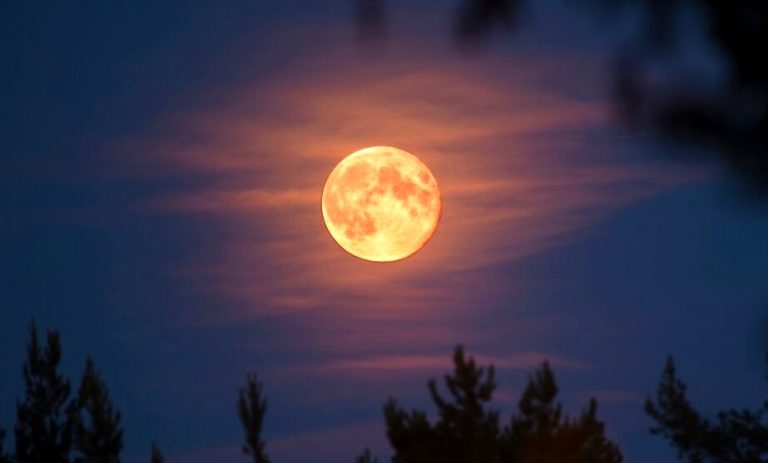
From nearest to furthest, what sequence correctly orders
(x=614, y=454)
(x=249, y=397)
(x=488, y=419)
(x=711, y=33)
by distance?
(x=711, y=33) < (x=249, y=397) < (x=488, y=419) < (x=614, y=454)

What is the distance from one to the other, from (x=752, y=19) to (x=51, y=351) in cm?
2754

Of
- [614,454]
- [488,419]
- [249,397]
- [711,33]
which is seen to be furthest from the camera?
[614,454]

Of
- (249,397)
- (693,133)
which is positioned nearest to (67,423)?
(249,397)

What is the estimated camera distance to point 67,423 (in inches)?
1169

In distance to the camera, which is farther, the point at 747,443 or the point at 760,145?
the point at 747,443

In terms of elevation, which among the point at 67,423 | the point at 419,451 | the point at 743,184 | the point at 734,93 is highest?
the point at 67,423

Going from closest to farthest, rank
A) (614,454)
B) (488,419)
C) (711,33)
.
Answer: (711,33) → (488,419) → (614,454)

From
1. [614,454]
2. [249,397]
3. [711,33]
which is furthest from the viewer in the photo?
[614,454]

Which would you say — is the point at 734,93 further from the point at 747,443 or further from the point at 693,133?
the point at 747,443

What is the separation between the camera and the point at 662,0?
436 centimetres

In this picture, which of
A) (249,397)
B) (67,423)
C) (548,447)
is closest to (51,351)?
(67,423)

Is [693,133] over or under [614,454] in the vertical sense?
under

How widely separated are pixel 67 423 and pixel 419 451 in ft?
27.0

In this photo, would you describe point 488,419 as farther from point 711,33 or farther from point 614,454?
point 711,33
